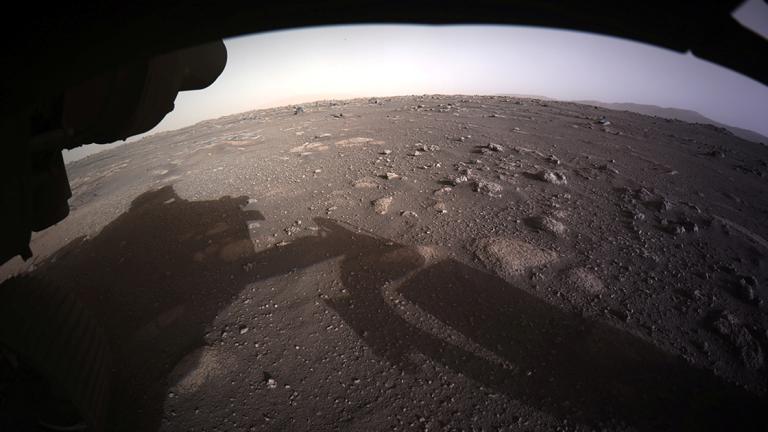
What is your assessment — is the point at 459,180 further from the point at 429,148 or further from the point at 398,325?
the point at 398,325

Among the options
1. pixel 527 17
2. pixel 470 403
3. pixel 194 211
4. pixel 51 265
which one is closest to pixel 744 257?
pixel 470 403

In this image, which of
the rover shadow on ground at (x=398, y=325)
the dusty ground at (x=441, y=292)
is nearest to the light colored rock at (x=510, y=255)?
the dusty ground at (x=441, y=292)

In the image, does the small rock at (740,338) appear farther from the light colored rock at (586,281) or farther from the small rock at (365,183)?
the small rock at (365,183)

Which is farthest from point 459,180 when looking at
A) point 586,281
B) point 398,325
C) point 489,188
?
point 398,325

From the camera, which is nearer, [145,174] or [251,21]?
[251,21]

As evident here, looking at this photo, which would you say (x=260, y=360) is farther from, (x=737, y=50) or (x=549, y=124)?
(x=549, y=124)

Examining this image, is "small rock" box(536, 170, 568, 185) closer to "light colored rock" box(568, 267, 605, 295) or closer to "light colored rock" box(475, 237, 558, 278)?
"light colored rock" box(475, 237, 558, 278)

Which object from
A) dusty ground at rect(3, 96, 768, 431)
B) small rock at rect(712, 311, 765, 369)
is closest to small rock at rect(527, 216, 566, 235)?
dusty ground at rect(3, 96, 768, 431)
